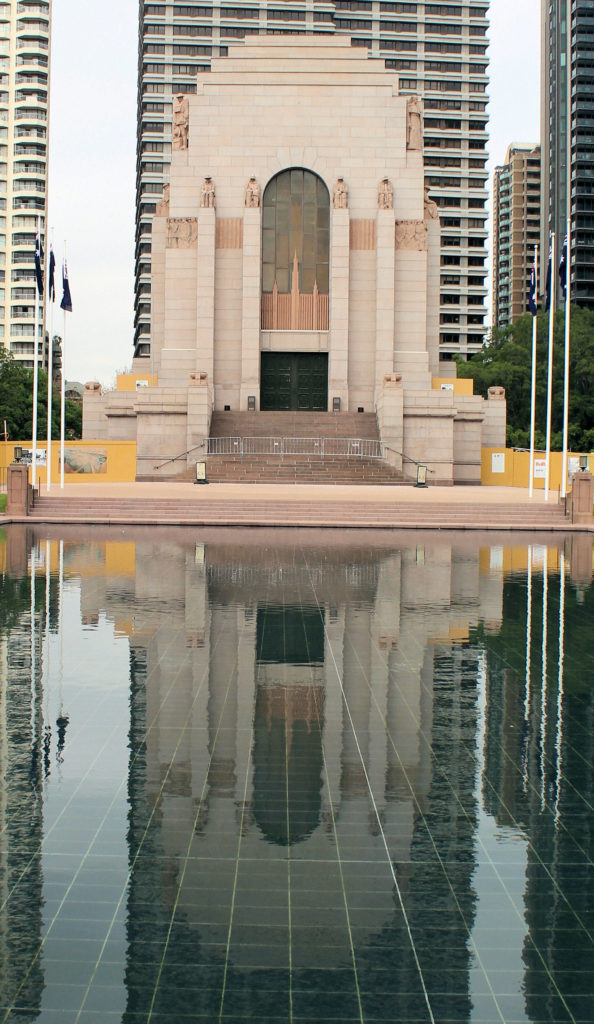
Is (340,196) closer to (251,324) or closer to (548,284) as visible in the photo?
(251,324)

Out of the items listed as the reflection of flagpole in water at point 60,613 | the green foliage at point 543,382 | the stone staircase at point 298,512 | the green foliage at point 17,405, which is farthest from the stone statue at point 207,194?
the reflection of flagpole in water at point 60,613

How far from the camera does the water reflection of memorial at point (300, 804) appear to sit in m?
5.55

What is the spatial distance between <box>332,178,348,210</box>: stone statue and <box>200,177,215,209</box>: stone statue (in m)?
6.70

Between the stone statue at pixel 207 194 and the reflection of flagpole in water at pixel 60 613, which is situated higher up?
the stone statue at pixel 207 194

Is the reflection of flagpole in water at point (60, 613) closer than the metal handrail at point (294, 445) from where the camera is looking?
Yes

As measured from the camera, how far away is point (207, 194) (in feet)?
191

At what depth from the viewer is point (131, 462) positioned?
167 ft

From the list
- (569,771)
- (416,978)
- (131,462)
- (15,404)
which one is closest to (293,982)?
(416,978)

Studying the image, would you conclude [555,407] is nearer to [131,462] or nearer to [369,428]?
[369,428]

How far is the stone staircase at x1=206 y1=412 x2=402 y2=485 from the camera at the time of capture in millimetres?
47375

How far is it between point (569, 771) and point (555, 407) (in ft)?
248

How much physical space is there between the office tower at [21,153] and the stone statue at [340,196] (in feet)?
248

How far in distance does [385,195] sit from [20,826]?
54.9 meters

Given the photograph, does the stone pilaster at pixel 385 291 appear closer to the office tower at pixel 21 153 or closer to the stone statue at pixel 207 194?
the stone statue at pixel 207 194
